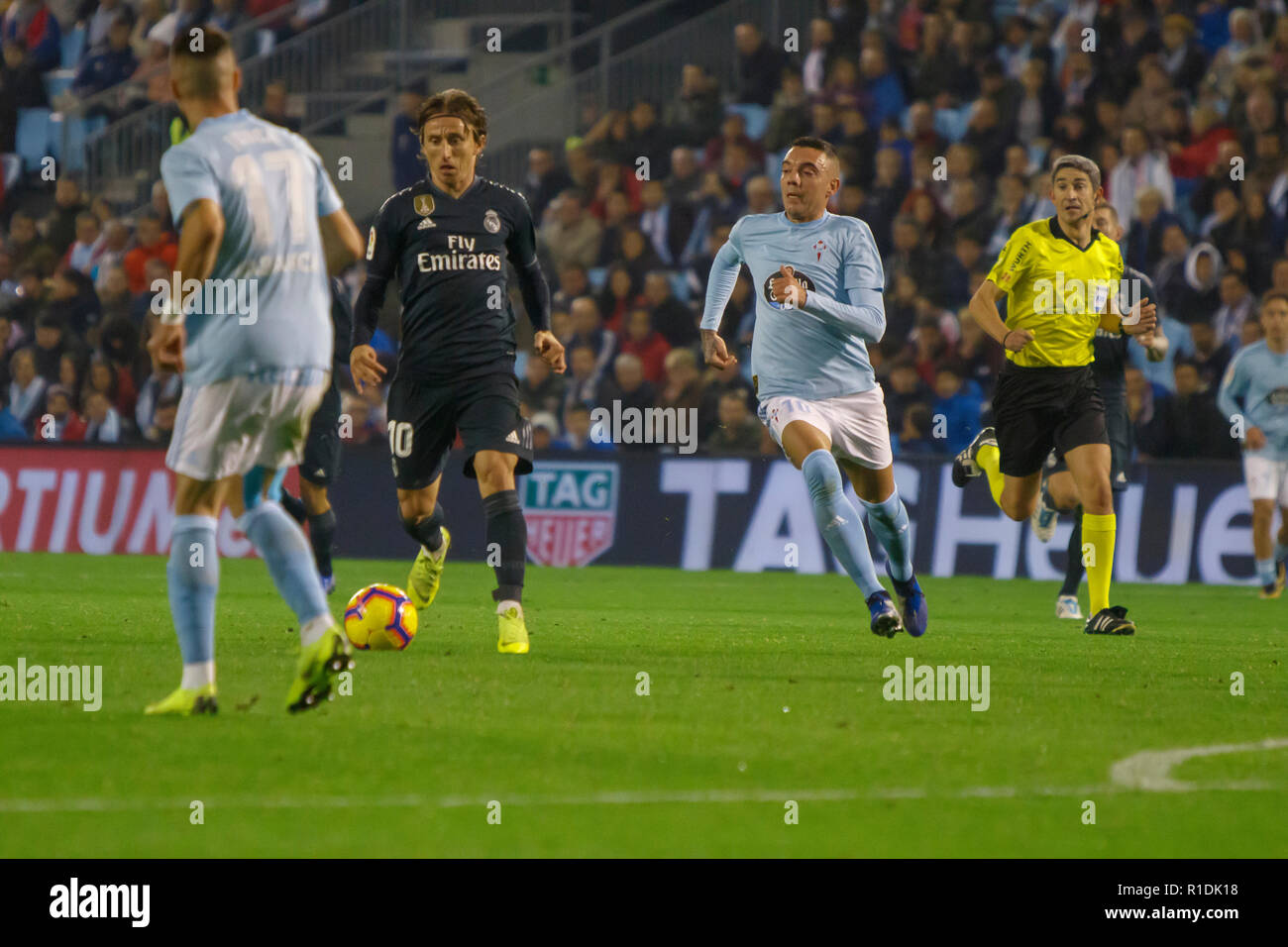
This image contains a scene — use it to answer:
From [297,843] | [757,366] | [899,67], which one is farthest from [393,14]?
[297,843]

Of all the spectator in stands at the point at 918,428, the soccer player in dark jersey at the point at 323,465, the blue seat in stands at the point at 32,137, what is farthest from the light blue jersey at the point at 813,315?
the blue seat in stands at the point at 32,137

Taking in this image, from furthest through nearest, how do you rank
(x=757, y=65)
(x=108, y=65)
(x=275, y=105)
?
1. (x=108, y=65)
2. (x=275, y=105)
3. (x=757, y=65)

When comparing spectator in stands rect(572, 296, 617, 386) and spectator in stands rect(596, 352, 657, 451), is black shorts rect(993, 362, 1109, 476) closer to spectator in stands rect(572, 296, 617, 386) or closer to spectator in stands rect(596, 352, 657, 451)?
spectator in stands rect(596, 352, 657, 451)

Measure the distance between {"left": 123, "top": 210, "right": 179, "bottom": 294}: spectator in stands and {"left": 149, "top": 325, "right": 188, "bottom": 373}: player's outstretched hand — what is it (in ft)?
50.6

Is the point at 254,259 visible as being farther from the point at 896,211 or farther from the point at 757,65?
the point at 757,65

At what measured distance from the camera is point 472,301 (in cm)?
916

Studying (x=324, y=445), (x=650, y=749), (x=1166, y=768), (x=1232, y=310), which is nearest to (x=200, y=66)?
(x=650, y=749)

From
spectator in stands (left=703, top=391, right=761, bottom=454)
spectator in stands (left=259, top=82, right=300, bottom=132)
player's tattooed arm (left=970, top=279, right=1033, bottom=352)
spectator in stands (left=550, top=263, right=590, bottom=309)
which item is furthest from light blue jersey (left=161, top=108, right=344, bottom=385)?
spectator in stands (left=259, top=82, right=300, bottom=132)

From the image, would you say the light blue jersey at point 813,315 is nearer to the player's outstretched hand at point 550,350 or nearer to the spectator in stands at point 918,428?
the player's outstretched hand at point 550,350

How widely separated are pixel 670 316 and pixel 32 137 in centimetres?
967

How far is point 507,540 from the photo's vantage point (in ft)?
29.4

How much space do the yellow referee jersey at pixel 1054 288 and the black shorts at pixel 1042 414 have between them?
0.33ft

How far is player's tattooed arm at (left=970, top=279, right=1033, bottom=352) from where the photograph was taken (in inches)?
413
